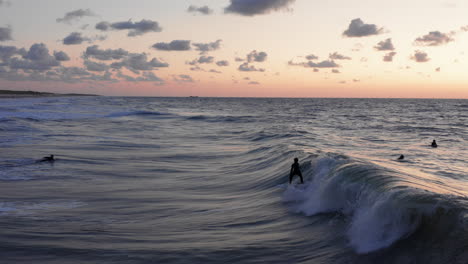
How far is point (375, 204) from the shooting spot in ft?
32.6

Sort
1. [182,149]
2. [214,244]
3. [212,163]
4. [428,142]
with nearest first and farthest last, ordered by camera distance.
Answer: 1. [214,244]
2. [212,163]
3. [182,149]
4. [428,142]

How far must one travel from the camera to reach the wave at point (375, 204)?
8406 millimetres

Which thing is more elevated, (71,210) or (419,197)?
(419,197)

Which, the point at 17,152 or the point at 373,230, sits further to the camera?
the point at 17,152

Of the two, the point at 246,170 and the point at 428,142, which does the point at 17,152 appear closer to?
the point at 246,170

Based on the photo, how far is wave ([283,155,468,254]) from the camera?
27.6ft

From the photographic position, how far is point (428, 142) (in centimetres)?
3344

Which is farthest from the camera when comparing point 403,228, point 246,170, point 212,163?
point 212,163

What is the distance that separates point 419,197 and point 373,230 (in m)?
1.48

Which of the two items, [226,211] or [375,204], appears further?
[226,211]

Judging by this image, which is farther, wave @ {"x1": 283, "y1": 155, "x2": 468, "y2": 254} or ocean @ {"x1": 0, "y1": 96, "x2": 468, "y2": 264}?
wave @ {"x1": 283, "y1": 155, "x2": 468, "y2": 254}

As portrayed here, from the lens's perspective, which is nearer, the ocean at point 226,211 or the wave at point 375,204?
the ocean at point 226,211

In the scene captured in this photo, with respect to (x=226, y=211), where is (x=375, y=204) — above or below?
above

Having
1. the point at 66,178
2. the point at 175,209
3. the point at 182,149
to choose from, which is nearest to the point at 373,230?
the point at 175,209
